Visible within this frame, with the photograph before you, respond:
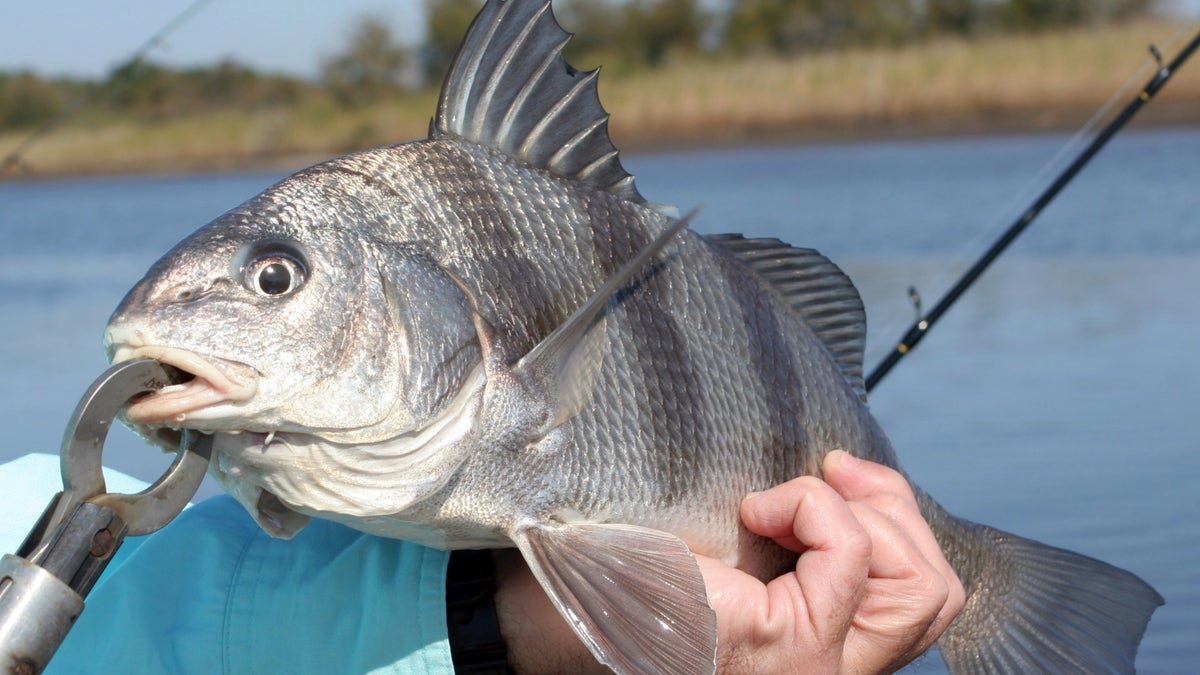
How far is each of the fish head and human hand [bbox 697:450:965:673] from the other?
0.55 metres

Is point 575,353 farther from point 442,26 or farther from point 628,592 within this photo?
point 442,26

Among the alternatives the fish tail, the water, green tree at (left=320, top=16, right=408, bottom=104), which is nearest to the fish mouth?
the fish tail

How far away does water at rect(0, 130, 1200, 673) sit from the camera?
3898mm

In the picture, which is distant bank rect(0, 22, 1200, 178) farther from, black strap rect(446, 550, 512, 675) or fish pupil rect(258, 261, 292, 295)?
fish pupil rect(258, 261, 292, 295)

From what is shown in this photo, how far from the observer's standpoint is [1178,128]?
16281mm

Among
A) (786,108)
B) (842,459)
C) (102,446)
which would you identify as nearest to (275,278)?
(102,446)

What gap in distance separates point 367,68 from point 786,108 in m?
16.3

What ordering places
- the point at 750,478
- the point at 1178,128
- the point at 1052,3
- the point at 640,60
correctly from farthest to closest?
the point at 640,60, the point at 1052,3, the point at 1178,128, the point at 750,478

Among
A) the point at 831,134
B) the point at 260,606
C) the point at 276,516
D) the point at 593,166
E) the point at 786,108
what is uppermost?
the point at 786,108

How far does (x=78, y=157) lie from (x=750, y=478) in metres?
27.5

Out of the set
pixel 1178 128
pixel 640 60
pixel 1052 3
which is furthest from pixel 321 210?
pixel 640 60

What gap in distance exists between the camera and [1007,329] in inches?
250

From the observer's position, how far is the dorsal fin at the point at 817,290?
2268mm

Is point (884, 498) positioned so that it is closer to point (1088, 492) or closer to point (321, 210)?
point (321, 210)
